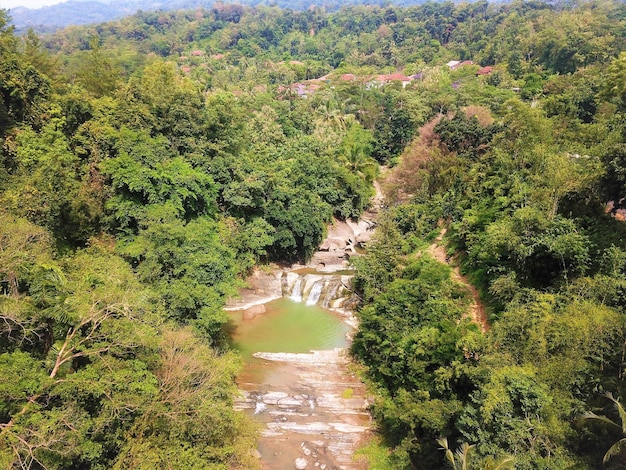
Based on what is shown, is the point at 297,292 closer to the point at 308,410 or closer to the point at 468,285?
the point at 308,410

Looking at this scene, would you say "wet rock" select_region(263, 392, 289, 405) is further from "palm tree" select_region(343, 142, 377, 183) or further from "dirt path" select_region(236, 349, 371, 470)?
"palm tree" select_region(343, 142, 377, 183)

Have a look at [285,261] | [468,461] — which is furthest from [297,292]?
[468,461]

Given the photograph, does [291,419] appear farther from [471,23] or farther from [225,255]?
[471,23]

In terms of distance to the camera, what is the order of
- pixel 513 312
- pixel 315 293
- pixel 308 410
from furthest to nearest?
pixel 315 293
pixel 308 410
pixel 513 312

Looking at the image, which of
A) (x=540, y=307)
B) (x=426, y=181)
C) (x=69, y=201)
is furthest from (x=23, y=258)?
(x=426, y=181)

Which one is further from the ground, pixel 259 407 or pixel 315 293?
pixel 259 407

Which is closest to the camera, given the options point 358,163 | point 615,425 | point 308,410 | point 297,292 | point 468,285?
point 615,425

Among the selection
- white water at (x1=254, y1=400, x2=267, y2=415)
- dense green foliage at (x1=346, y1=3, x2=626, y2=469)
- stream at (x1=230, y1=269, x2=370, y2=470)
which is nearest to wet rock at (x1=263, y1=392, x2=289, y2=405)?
stream at (x1=230, y1=269, x2=370, y2=470)
